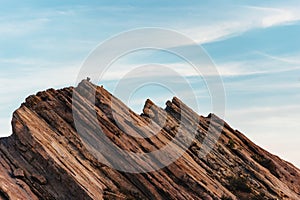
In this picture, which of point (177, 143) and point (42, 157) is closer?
point (42, 157)

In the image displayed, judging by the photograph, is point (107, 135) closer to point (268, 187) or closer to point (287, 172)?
point (268, 187)

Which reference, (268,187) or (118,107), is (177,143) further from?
(268,187)

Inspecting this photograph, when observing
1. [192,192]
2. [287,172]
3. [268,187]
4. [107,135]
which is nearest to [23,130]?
[107,135]

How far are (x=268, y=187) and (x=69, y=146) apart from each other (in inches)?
1412

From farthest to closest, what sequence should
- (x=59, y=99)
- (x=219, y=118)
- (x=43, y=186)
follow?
(x=219, y=118)
(x=59, y=99)
(x=43, y=186)

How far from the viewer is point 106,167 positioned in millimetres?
77188

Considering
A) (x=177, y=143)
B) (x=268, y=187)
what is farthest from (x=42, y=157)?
(x=268, y=187)

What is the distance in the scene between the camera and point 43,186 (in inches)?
2790

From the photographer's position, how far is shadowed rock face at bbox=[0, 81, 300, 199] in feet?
234

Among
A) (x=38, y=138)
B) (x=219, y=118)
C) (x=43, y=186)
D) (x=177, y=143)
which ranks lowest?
(x=43, y=186)

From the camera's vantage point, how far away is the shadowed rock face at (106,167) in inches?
2803

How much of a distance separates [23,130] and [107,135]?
13426 millimetres

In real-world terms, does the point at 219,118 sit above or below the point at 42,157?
→ above

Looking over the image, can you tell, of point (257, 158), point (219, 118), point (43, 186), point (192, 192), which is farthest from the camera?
point (219, 118)
